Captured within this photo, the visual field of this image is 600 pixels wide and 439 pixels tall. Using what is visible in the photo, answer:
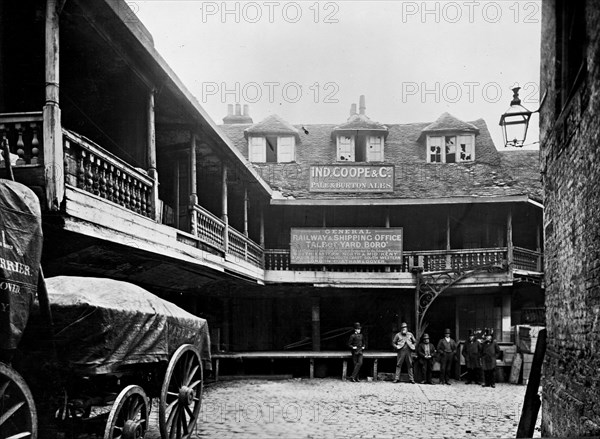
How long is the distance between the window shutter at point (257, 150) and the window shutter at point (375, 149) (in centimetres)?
383

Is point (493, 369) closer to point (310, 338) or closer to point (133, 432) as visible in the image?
point (310, 338)

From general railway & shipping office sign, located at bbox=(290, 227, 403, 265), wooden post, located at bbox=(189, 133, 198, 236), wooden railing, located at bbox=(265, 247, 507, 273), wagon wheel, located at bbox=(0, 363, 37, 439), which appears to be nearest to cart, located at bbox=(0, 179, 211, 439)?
wagon wheel, located at bbox=(0, 363, 37, 439)

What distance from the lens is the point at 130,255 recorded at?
30.9 ft

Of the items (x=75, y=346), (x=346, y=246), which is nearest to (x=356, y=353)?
(x=346, y=246)

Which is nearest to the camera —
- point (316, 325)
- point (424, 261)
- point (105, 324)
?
point (105, 324)

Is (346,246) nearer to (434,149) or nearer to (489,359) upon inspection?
(489,359)

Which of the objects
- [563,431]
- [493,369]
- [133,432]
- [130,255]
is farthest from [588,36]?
[493,369]

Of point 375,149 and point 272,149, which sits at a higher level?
point 272,149

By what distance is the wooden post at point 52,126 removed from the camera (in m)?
6.58

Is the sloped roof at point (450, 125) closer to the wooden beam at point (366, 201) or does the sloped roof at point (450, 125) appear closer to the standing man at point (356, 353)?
the wooden beam at point (366, 201)

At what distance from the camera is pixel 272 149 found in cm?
2353

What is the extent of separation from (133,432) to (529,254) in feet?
55.6

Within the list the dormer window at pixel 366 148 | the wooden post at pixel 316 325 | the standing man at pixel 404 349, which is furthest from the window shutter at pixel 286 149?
the standing man at pixel 404 349

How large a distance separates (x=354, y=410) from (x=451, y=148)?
44.8 feet
